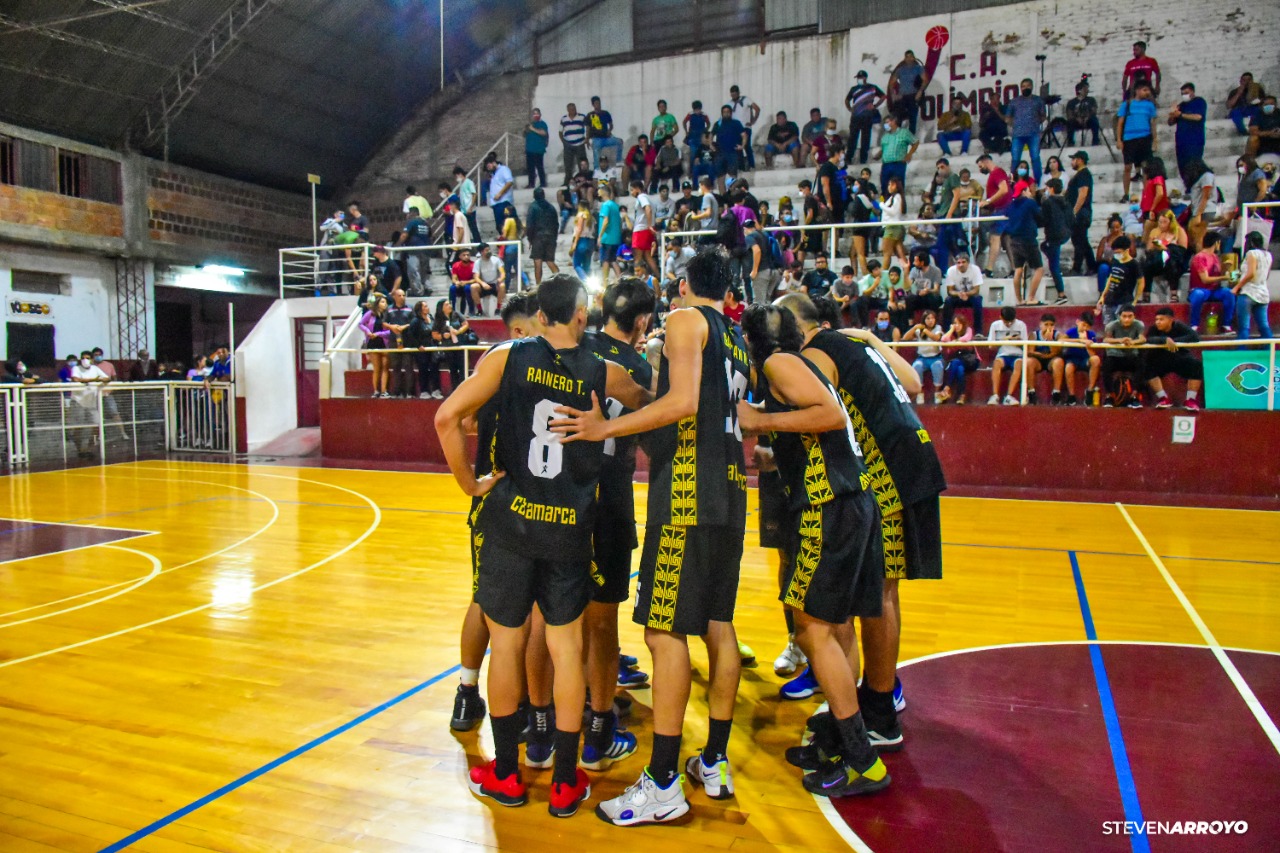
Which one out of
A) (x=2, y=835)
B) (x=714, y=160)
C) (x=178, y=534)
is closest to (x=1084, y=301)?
(x=714, y=160)

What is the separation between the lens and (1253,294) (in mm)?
10820

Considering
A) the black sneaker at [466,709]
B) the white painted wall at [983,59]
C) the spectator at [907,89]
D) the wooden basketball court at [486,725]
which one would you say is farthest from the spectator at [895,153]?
the black sneaker at [466,709]

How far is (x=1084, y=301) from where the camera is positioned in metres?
13.4

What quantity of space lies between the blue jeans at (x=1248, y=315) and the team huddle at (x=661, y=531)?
9.57 m

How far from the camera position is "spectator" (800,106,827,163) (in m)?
19.1

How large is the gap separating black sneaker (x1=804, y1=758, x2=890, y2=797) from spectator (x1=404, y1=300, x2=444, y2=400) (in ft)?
37.8

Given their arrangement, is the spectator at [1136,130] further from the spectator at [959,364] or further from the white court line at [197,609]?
the white court line at [197,609]

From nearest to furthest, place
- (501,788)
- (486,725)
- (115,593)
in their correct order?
(501,788) → (486,725) → (115,593)

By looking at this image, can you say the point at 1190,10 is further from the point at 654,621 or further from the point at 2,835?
the point at 2,835

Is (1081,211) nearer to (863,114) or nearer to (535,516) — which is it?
(863,114)

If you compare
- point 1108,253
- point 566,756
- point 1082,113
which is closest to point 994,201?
A: point 1108,253

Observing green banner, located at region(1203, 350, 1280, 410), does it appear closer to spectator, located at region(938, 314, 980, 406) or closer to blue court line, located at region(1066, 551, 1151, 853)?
spectator, located at region(938, 314, 980, 406)

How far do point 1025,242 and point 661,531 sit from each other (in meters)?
11.1

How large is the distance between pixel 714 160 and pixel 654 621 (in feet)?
52.8
